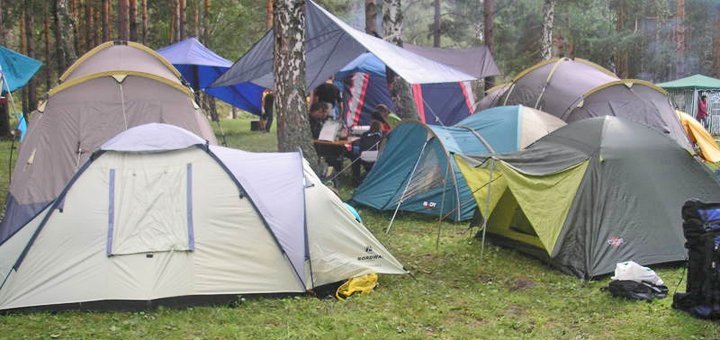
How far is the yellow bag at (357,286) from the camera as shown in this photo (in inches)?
216

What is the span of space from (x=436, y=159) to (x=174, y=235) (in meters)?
4.02

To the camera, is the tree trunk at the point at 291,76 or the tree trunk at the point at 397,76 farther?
the tree trunk at the point at 397,76

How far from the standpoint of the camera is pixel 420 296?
5.56 meters

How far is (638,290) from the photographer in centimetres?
536

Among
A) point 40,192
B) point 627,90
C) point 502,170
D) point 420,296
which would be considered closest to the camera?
point 420,296

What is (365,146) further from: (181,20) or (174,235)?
(181,20)

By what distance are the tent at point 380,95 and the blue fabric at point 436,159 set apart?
5257 mm

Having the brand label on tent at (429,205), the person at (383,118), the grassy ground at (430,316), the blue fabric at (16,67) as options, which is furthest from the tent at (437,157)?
the blue fabric at (16,67)

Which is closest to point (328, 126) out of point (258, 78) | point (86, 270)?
point (258, 78)

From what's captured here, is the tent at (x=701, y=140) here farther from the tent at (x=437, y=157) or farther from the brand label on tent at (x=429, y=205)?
the brand label on tent at (x=429, y=205)

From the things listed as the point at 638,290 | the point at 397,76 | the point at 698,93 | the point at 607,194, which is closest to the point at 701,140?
the point at 397,76

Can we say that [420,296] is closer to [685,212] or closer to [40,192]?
[685,212]

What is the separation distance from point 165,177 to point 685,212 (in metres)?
4.00

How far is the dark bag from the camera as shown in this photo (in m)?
5.34
